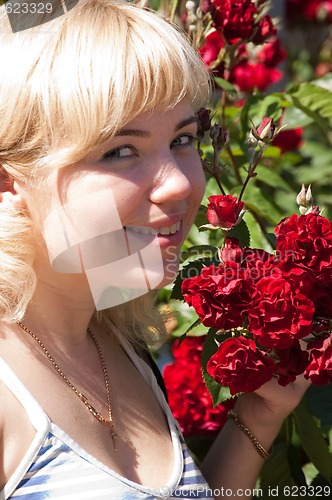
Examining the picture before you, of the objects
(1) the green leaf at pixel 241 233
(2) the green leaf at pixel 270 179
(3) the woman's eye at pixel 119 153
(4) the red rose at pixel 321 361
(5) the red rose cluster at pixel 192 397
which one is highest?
(3) the woman's eye at pixel 119 153

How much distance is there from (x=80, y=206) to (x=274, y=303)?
0.31 metres

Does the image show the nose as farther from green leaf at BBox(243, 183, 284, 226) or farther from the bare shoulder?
green leaf at BBox(243, 183, 284, 226)

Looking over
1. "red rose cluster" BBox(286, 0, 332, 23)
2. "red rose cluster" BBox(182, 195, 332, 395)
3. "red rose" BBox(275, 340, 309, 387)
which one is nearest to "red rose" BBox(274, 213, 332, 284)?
"red rose cluster" BBox(182, 195, 332, 395)

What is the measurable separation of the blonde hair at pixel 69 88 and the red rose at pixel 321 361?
42 cm

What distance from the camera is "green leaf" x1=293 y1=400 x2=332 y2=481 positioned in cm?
162

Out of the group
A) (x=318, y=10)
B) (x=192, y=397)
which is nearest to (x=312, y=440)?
(x=192, y=397)

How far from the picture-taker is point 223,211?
1.28 m

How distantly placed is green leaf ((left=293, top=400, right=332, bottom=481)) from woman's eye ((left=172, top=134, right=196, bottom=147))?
58cm

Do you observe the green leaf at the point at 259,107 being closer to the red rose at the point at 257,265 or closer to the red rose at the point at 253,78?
the red rose at the point at 257,265

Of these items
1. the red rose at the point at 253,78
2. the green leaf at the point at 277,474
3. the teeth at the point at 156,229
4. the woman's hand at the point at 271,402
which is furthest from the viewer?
the red rose at the point at 253,78

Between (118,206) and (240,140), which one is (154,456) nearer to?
(118,206)

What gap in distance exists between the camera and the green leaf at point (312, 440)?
162cm

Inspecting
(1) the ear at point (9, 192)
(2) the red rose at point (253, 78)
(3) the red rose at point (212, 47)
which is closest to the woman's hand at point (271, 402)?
(1) the ear at point (9, 192)

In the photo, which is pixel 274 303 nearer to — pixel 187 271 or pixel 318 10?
pixel 187 271
